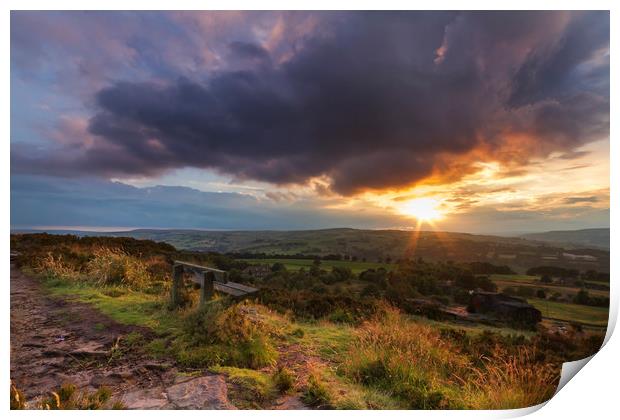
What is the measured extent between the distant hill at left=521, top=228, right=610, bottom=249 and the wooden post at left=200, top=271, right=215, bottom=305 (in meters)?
6.46

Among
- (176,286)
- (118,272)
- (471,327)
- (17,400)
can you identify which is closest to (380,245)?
(471,327)

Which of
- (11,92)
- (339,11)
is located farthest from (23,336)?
(339,11)

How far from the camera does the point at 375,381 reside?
4773mm

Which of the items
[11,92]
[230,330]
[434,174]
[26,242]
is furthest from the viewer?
[26,242]

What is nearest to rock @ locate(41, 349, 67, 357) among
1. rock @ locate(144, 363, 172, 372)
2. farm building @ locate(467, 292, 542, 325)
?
rock @ locate(144, 363, 172, 372)

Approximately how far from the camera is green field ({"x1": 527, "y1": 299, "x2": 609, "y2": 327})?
6.13m

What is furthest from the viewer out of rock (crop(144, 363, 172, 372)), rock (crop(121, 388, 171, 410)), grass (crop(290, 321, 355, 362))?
grass (crop(290, 321, 355, 362))

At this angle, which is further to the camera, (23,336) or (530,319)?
(530,319)

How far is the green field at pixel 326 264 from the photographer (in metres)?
9.79

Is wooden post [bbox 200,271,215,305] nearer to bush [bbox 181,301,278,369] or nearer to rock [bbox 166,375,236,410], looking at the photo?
bush [bbox 181,301,278,369]

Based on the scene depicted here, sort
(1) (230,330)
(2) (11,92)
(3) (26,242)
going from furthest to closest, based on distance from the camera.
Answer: (3) (26,242), (2) (11,92), (1) (230,330)
